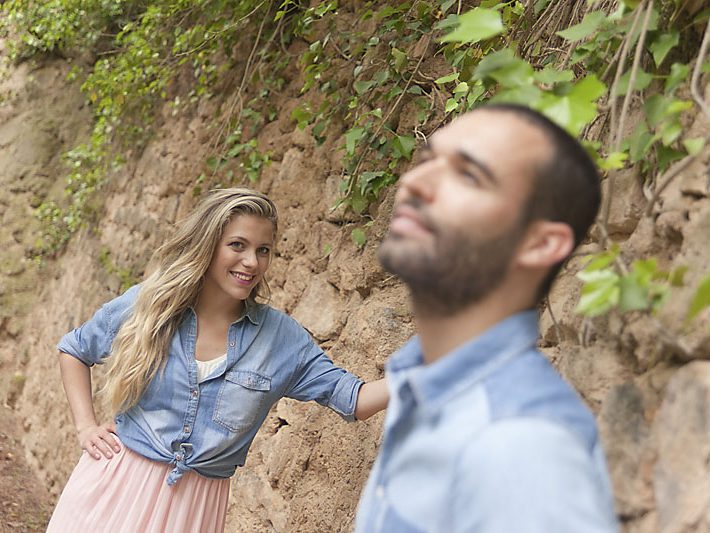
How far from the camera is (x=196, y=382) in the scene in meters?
2.35

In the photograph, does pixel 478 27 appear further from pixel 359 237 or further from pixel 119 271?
pixel 119 271

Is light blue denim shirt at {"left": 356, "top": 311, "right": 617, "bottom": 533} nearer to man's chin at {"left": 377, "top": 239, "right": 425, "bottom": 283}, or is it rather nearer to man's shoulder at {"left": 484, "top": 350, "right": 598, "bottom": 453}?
man's shoulder at {"left": 484, "top": 350, "right": 598, "bottom": 453}

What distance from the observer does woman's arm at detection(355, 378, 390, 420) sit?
2.22 metres

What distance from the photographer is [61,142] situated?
6719 mm

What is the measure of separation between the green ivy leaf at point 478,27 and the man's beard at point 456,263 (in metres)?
0.56

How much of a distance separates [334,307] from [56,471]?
288cm

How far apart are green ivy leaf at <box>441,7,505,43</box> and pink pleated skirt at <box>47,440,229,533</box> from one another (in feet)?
5.01

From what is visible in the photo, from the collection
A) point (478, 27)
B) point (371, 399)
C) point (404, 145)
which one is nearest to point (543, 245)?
point (478, 27)

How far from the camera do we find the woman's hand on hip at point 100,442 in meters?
2.45

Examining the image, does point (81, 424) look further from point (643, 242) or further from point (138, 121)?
point (138, 121)

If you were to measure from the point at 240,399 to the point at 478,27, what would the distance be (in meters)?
1.29

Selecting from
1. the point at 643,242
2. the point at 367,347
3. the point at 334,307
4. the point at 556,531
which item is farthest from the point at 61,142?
the point at 556,531

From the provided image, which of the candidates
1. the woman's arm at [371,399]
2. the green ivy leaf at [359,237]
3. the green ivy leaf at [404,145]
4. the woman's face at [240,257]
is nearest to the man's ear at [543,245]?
the woman's arm at [371,399]

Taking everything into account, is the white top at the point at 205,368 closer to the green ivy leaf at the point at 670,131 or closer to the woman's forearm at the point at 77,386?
the woman's forearm at the point at 77,386
